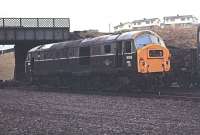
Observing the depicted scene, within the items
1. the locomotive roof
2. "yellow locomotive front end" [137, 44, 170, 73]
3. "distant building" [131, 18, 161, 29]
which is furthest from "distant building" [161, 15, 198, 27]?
"yellow locomotive front end" [137, 44, 170, 73]

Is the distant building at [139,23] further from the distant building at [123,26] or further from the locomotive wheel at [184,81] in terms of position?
the locomotive wheel at [184,81]

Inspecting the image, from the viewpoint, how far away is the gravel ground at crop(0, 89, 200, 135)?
12.5 meters

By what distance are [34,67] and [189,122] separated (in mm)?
24150

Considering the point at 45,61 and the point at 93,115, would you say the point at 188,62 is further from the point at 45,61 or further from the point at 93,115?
the point at 93,115

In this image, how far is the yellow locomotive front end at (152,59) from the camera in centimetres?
2409

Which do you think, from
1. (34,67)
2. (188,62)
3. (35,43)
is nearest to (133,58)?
(188,62)

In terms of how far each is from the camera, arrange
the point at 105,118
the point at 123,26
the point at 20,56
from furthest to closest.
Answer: the point at 123,26, the point at 20,56, the point at 105,118

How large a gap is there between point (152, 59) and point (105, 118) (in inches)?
405

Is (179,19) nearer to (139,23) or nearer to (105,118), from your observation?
(139,23)

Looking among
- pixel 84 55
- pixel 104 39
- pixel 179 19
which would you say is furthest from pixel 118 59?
pixel 179 19

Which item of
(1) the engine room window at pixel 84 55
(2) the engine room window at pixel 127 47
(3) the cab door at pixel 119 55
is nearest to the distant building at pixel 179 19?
(1) the engine room window at pixel 84 55

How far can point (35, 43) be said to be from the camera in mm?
53906

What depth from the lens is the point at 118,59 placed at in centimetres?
2539

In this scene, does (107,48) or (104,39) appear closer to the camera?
(107,48)
